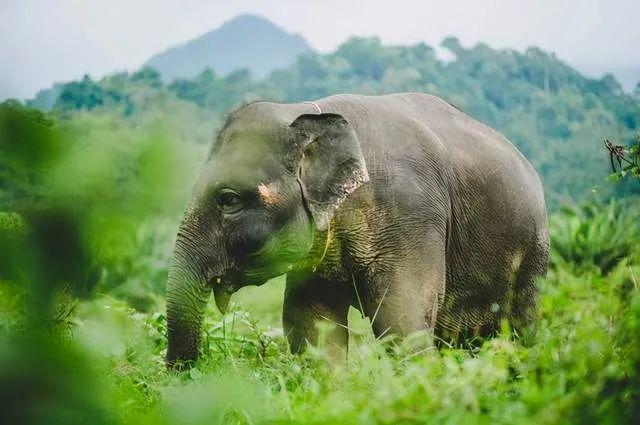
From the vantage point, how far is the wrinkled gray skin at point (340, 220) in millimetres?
4746

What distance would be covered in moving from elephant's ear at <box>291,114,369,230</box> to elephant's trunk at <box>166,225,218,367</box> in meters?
0.62

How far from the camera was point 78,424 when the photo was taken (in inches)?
25.3

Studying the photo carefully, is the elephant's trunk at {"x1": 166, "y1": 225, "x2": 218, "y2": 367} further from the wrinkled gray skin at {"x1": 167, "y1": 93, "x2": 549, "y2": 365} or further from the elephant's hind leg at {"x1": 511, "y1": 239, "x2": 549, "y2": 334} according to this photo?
the elephant's hind leg at {"x1": 511, "y1": 239, "x2": 549, "y2": 334}

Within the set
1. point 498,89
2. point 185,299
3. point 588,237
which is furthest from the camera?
point 498,89

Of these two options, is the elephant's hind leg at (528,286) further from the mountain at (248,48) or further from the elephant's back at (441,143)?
Result: the mountain at (248,48)

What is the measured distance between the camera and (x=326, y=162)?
A: 4.95 m

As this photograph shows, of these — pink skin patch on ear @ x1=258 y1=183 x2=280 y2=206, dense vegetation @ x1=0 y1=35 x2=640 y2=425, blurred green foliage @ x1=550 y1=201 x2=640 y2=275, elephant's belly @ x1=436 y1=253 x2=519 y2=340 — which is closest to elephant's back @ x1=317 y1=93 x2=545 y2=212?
elephant's belly @ x1=436 y1=253 x2=519 y2=340

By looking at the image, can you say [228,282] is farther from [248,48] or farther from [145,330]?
[248,48]

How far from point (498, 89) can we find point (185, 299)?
2335 inches

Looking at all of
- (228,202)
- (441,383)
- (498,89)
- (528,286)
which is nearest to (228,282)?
(228,202)

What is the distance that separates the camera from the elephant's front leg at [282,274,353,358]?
542 centimetres

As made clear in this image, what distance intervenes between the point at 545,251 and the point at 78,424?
19.1ft

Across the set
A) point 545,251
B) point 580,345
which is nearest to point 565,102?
point 545,251

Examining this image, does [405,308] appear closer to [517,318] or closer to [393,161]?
[393,161]
